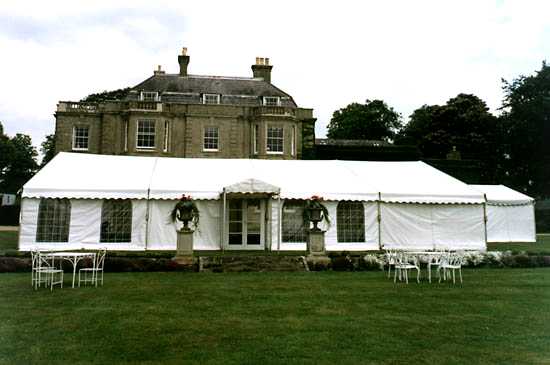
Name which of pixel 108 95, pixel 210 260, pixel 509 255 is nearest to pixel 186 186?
pixel 210 260

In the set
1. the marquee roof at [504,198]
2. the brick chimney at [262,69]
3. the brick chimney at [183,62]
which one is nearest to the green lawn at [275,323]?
the marquee roof at [504,198]

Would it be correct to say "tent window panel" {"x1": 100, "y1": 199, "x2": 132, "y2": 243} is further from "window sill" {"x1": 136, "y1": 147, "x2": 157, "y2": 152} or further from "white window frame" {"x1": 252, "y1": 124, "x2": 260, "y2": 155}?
"white window frame" {"x1": 252, "y1": 124, "x2": 260, "y2": 155}

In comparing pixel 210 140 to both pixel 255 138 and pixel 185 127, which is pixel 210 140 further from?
pixel 255 138

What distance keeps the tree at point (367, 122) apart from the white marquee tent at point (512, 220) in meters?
29.3

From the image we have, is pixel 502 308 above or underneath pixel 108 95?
underneath

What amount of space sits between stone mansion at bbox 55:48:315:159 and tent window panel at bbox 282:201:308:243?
1187cm

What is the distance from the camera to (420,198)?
15.5 meters

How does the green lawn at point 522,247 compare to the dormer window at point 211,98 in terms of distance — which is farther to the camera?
the dormer window at point 211,98

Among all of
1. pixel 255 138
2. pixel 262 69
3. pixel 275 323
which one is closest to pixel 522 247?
pixel 275 323

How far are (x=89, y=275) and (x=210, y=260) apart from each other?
110 inches

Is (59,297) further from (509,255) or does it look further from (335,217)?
(509,255)

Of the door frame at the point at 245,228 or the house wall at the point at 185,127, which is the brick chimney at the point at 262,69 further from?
the door frame at the point at 245,228

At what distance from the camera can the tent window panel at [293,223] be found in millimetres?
15406

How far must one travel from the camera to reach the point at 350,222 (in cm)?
1552
